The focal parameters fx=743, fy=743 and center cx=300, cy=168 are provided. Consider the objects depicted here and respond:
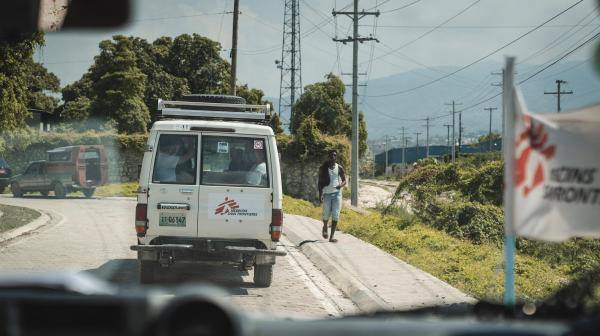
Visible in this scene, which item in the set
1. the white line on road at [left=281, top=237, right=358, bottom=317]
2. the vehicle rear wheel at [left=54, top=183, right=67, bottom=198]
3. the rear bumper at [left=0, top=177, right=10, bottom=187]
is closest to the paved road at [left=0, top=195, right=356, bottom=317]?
the white line on road at [left=281, top=237, right=358, bottom=317]

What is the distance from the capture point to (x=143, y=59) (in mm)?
41250

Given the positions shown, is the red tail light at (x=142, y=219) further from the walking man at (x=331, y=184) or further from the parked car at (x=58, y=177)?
the parked car at (x=58, y=177)

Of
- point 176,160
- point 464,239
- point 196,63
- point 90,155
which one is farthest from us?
point 196,63

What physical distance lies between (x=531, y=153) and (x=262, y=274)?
764cm

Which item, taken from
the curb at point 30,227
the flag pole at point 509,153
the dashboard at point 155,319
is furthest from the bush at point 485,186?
the dashboard at point 155,319

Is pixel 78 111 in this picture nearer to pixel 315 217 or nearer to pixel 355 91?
pixel 355 91

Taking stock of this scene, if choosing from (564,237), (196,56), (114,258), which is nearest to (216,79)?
(196,56)

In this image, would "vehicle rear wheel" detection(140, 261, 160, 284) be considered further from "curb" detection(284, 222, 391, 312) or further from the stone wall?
the stone wall

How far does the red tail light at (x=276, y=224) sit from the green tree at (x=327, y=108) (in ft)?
143

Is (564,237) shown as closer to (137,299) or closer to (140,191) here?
(137,299)

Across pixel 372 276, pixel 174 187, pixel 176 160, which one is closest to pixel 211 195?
pixel 174 187

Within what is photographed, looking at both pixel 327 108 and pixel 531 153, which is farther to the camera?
pixel 327 108

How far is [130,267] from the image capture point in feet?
38.4

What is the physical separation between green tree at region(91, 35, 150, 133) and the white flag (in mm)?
37413
